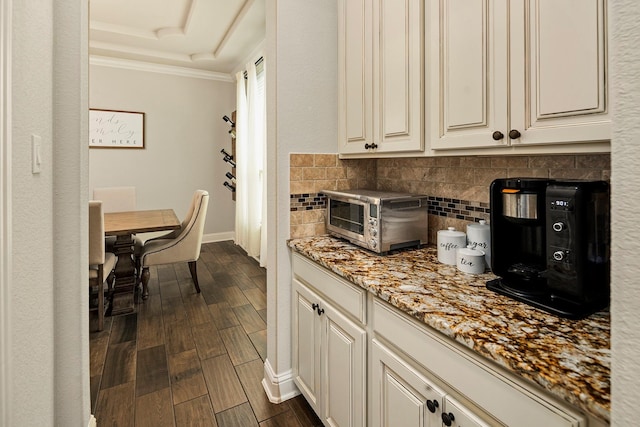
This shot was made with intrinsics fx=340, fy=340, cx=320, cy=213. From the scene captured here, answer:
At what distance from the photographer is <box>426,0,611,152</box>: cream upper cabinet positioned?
2.87 feet

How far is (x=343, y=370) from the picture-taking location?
4.51 feet

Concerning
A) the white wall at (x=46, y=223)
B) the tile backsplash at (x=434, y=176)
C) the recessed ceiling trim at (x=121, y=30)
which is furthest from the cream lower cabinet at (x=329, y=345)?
the recessed ceiling trim at (x=121, y=30)

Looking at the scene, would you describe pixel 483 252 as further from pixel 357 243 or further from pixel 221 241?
pixel 221 241

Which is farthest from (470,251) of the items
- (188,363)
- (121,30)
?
(121,30)

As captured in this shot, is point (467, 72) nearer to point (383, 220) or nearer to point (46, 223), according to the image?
point (383, 220)

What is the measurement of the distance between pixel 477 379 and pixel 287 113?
4.72 feet

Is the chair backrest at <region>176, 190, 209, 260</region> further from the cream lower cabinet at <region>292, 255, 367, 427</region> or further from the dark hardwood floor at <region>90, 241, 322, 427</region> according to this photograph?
the cream lower cabinet at <region>292, 255, 367, 427</region>

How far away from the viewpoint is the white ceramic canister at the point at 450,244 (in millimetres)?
1371

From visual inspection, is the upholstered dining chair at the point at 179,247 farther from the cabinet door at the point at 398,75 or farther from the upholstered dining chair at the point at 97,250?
the cabinet door at the point at 398,75

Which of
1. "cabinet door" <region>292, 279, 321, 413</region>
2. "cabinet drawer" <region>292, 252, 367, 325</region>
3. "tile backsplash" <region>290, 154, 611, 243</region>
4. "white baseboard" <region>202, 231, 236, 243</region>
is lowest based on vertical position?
"cabinet door" <region>292, 279, 321, 413</region>

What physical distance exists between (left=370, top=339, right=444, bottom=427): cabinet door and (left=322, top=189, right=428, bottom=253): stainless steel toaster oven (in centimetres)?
48

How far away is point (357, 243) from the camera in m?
1.62

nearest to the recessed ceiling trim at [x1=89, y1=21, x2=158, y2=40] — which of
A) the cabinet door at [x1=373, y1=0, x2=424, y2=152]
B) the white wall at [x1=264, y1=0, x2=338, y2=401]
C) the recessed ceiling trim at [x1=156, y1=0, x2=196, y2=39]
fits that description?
the recessed ceiling trim at [x1=156, y1=0, x2=196, y2=39]

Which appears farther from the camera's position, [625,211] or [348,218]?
[348,218]
